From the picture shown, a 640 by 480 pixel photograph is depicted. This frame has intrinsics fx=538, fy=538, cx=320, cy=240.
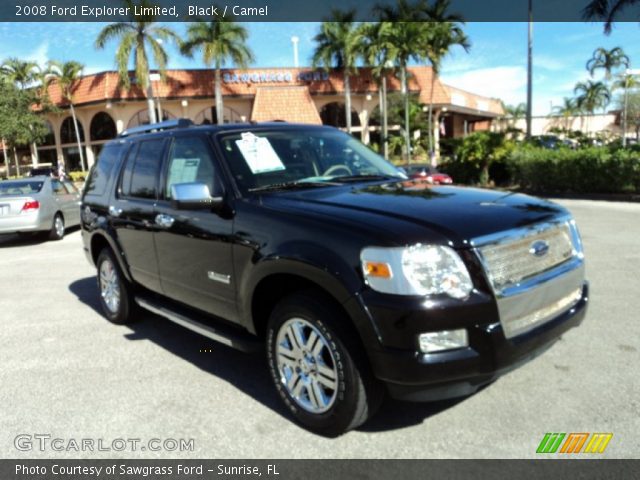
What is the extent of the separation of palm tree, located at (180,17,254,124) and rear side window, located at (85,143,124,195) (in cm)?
2703

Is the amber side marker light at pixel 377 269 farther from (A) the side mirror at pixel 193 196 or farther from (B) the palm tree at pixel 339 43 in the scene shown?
A: (B) the palm tree at pixel 339 43

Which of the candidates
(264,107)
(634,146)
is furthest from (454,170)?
(264,107)

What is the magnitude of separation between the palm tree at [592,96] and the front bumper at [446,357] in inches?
3129

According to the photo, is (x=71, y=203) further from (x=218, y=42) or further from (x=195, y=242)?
(x=218, y=42)

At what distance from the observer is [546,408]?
3373mm

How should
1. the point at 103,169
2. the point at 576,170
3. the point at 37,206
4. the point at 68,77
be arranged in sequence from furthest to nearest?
the point at 68,77 < the point at 576,170 < the point at 37,206 < the point at 103,169

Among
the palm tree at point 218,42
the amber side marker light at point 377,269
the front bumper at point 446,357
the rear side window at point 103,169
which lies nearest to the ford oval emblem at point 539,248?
the front bumper at point 446,357

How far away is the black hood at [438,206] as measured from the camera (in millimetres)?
2881

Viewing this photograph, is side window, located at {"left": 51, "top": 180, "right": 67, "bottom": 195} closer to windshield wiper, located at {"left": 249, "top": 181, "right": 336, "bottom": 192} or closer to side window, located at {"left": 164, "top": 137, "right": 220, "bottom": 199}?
side window, located at {"left": 164, "top": 137, "right": 220, "bottom": 199}

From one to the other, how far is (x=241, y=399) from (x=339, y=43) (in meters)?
35.1

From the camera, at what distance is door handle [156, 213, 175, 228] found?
4211 mm

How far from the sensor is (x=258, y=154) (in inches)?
155

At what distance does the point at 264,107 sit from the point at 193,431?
117ft

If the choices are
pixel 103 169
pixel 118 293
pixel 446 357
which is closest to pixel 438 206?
pixel 446 357
